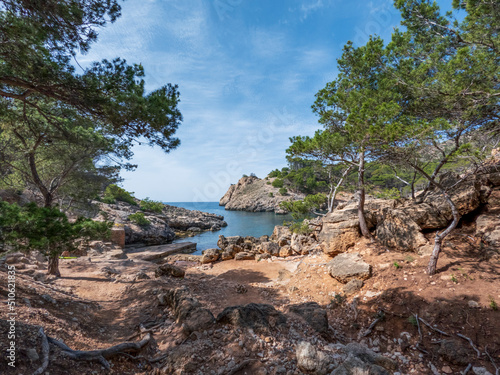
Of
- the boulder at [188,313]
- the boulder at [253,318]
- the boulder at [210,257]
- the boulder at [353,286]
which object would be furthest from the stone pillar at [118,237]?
the boulder at [353,286]

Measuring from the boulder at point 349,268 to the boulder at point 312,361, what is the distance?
474cm

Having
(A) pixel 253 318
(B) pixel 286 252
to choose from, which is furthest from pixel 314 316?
(B) pixel 286 252

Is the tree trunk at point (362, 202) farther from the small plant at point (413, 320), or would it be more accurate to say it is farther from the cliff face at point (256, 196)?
the cliff face at point (256, 196)

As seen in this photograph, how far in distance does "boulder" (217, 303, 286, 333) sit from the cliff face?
52.0 meters

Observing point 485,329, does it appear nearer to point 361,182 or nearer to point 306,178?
point 361,182

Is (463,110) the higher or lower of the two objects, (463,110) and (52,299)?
the higher

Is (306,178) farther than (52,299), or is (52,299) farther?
(306,178)

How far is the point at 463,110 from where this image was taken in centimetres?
695

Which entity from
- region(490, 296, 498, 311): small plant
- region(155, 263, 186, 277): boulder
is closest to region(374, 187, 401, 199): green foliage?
region(490, 296, 498, 311): small plant

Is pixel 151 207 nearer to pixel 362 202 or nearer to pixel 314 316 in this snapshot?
pixel 362 202

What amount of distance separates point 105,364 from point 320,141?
9.28m

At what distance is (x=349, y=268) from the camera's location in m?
7.77

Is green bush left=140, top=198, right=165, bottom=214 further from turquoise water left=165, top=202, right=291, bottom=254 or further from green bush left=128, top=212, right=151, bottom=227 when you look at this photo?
green bush left=128, top=212, right=151, bottom=227

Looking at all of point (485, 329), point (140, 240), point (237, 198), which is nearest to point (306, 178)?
point (237, 198)
